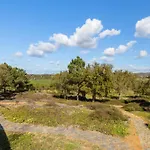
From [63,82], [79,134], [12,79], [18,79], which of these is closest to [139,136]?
[79,134]

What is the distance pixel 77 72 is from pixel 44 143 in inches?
1299

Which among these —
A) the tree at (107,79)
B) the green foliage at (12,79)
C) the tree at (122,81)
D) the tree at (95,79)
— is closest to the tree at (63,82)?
Answer: the tree at (95,79)

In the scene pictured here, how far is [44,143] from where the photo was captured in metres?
19.5

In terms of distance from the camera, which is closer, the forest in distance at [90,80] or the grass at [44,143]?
the grass at [44,143]

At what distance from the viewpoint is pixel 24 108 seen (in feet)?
117

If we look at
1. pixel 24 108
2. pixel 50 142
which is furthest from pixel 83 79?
pixel 50 142

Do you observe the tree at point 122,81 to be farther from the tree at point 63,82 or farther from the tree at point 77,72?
the tree at point 63,82

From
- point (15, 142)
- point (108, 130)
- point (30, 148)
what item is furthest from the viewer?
point (108, 130)

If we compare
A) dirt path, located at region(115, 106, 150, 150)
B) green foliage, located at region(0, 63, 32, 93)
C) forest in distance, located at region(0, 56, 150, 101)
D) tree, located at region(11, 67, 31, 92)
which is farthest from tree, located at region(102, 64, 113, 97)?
tree, located at region(11, 67, 31, 92)

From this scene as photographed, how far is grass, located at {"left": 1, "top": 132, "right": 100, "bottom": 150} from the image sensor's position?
60.1 feet

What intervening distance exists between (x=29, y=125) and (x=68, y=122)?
488 cm

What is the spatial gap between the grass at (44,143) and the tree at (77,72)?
2969cm

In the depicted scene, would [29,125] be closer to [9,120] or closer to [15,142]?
[9,120]

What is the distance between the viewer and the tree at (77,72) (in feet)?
167
